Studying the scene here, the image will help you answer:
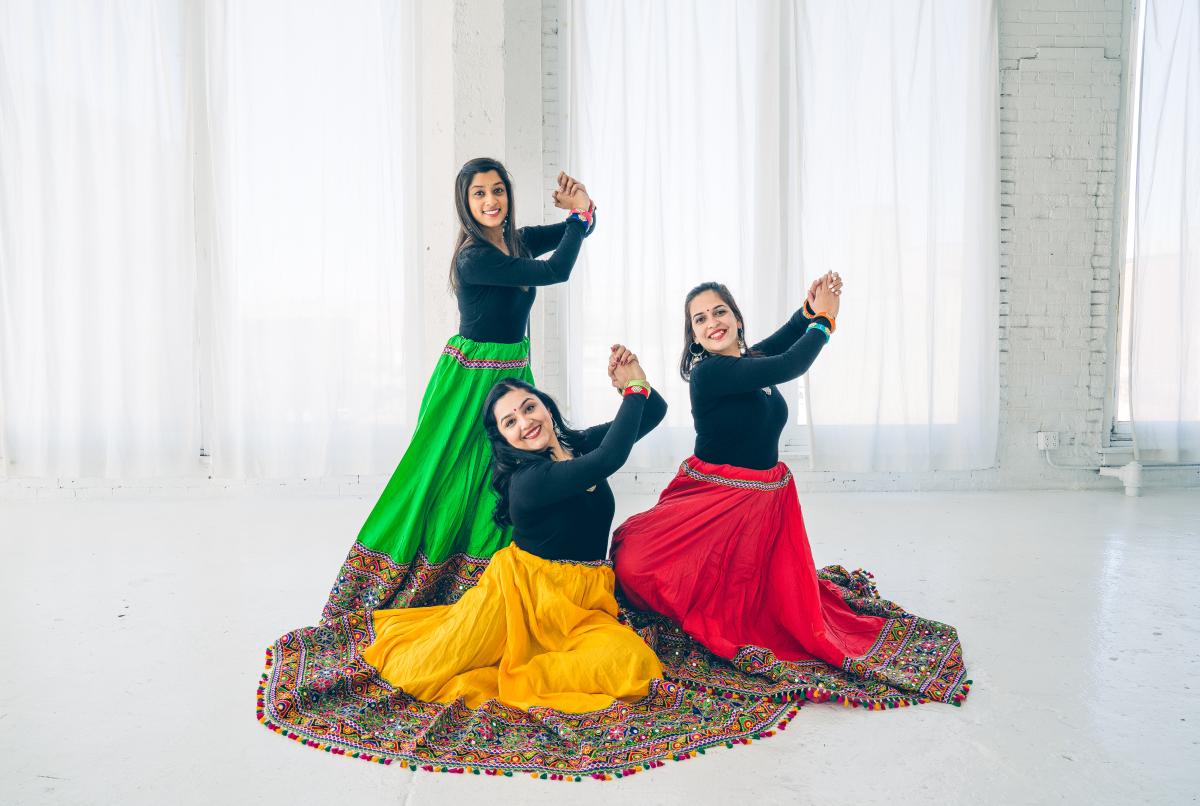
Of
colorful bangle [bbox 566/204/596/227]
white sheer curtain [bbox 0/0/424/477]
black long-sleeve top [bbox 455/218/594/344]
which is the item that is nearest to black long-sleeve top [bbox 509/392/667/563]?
black long-sleeve top [bbox 455/218/594/344]

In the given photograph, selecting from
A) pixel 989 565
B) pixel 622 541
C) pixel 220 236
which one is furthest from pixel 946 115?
pixel 220 236

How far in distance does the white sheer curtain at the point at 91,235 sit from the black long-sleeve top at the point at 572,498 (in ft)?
10.2

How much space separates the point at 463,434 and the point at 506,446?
426 millimetres

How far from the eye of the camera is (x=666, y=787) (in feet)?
5.70

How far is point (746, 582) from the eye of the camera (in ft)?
7.90

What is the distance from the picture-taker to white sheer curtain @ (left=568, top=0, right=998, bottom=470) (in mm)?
4703

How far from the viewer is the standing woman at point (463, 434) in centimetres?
261

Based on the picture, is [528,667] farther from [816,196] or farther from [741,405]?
[816,196]

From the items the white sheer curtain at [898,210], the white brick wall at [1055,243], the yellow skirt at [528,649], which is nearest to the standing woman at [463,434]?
the yellow skirt at [528,649]

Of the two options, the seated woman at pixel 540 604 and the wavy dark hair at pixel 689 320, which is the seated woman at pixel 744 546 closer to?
the wavy dark hair at pixel 689 320

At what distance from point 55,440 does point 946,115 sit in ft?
16.3

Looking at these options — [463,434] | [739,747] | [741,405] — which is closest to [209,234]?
[463,434]

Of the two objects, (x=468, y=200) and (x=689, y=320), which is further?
(x=468, y=200)

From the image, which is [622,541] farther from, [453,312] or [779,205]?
[779,205]
